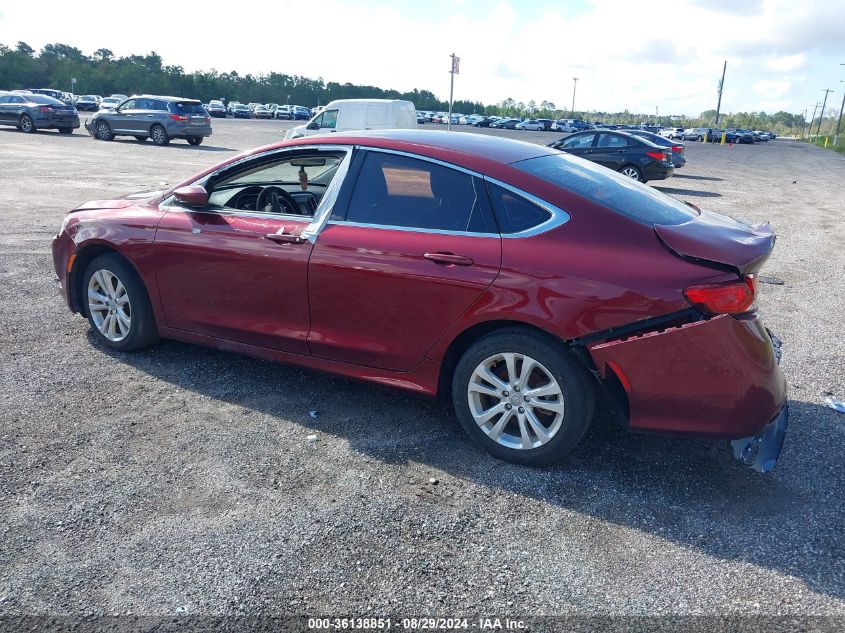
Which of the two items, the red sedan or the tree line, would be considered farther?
the tree line

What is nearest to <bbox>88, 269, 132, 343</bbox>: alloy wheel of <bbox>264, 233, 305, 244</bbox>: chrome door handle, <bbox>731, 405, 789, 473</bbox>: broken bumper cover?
<bbox>264, 233, 305, 244</bbox>: chrome door handle

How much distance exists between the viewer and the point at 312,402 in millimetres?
4637

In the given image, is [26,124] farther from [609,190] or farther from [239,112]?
[239,112]

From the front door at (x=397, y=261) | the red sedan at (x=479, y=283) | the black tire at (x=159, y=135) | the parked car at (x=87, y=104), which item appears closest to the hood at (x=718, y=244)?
the red sedan at (x=479, y=283)

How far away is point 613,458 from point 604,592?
3.94ft

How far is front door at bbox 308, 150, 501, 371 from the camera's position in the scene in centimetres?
391

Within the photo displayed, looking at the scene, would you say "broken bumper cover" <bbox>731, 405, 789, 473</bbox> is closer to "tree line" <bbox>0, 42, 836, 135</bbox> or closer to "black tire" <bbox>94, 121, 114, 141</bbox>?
"black tire" <bbox>94, 121, 114, 141</bbox>

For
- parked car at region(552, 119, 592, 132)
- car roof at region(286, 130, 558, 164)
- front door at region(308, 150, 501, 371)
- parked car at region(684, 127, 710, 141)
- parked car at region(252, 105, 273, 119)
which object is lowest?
parked car at region(684, 127, 710, 141)

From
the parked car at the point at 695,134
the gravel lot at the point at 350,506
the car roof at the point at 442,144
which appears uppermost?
the car roof at the point at 442,144

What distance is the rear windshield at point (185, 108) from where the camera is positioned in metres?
26.2

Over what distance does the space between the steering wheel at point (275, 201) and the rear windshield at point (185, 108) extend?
2348cm

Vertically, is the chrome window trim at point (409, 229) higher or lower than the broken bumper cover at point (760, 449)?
higher

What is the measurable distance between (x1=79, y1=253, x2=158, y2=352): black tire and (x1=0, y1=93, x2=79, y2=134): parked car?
27927 mm

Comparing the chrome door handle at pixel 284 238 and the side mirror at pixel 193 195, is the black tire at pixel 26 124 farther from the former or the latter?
the chrome door handle at pixel 284 238
